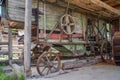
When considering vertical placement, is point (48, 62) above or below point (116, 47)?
below

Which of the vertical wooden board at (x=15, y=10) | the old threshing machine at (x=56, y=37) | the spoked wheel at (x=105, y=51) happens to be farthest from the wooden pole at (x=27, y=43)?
the spoked wheel at (x=105, y=51)

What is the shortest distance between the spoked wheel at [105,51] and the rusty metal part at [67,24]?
2266 millimetres

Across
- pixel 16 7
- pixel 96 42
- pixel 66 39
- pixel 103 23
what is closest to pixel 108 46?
pixel 96 42

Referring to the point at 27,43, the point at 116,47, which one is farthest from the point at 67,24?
the point at 27,43

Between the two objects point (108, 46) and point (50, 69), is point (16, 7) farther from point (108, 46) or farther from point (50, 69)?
point (108, 46)

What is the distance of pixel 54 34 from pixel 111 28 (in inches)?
210

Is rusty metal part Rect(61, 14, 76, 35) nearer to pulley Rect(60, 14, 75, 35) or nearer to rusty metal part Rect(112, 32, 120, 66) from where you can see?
pulley Rect(60, 14, 75, 35)

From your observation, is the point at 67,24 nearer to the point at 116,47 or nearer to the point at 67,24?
the point at 67,24

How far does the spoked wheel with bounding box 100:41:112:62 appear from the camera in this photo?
370 inches

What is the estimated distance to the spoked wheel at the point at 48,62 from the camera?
6.11 meters

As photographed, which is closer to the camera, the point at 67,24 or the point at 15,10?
the point at 15,10

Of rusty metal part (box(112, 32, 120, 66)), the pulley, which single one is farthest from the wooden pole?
rusty metal part (box(112, 32, 120, 66))

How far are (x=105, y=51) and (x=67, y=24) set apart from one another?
3272 mm

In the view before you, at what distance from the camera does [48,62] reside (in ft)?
20.7
